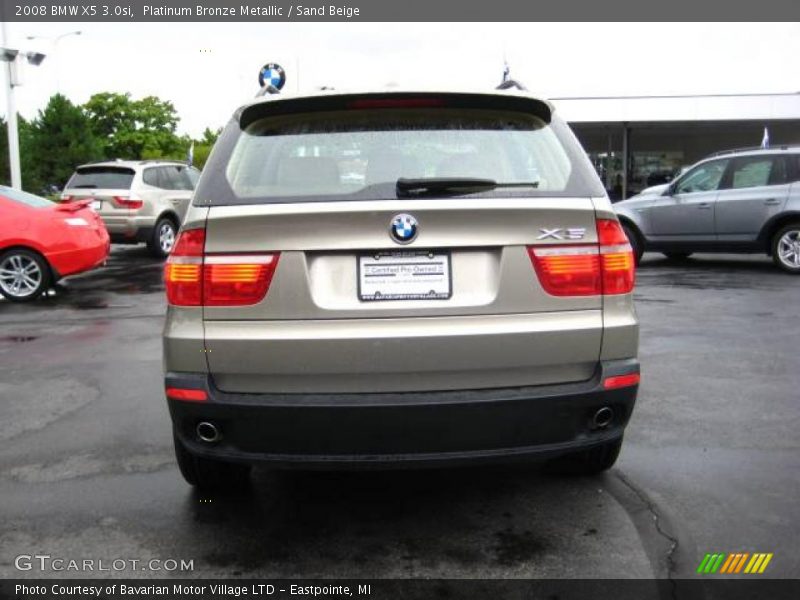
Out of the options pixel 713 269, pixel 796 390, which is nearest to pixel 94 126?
pixel 713 269

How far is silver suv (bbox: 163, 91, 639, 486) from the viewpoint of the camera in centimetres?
281

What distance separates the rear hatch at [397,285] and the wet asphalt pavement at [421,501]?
683mm

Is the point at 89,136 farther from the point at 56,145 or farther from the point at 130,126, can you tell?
the point at 130,126

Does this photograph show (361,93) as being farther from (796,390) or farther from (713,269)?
(713,269)

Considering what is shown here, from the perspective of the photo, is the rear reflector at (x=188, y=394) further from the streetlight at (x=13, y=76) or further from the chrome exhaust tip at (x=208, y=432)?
the streetlight at (x=13, y=76)

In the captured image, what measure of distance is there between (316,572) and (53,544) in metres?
1.09

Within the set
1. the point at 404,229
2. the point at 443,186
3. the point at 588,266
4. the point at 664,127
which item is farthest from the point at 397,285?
the point at 664,127

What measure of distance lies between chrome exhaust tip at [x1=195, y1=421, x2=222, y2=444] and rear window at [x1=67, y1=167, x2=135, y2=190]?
12.2 m

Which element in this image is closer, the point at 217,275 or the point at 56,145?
the point at 217,275

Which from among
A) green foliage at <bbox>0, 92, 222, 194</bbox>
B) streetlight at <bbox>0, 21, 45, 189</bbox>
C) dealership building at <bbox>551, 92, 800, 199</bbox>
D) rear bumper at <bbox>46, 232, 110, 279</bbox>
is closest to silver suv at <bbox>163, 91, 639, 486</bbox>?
rear bumper at <bbox>46, 232, 110, 279</bbox>

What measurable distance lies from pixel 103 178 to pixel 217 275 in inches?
500

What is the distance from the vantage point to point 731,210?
11.4m

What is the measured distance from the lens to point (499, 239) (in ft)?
9.37

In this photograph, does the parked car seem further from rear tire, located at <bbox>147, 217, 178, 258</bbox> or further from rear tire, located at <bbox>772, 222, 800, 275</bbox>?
rear tire, located at <bbox>772, 222, 800, 275</bbox>
